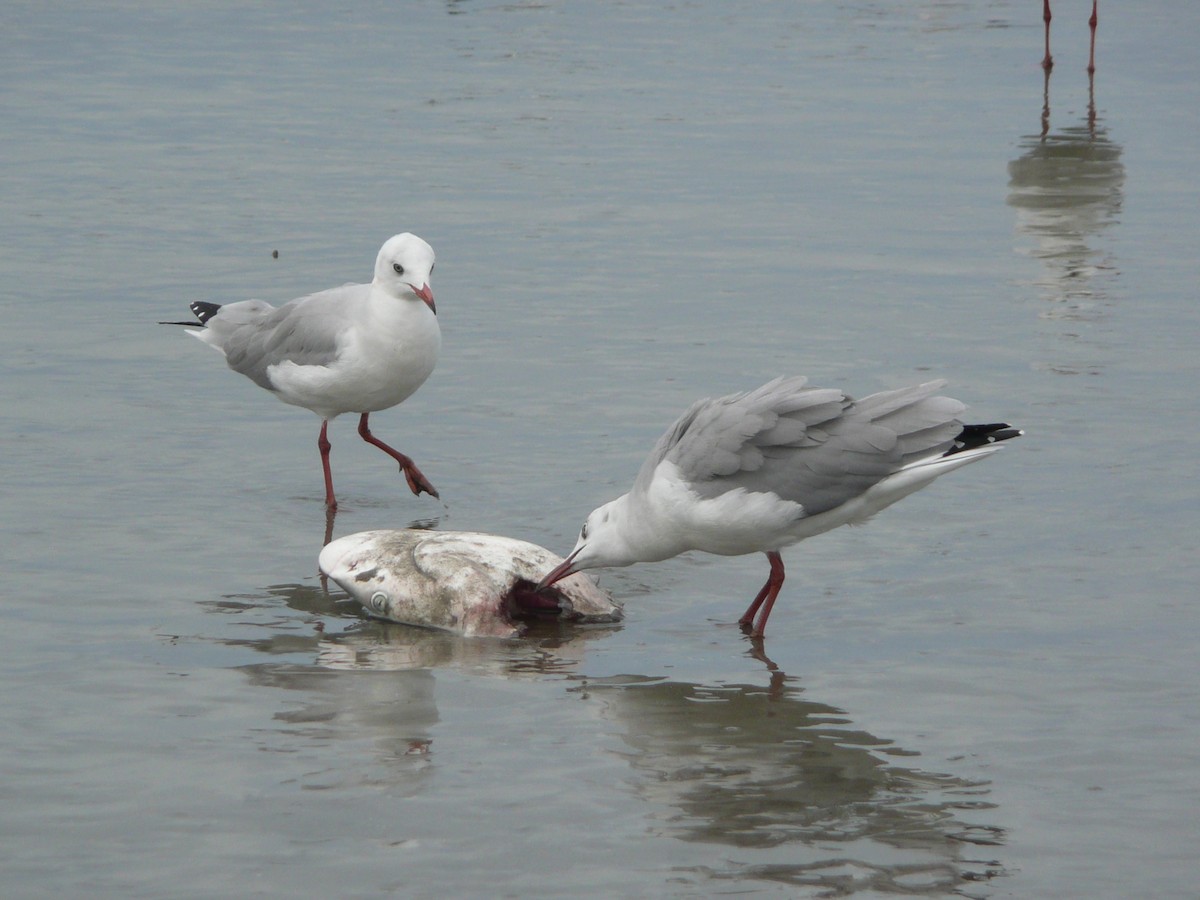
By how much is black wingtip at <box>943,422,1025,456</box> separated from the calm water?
30.8 inches

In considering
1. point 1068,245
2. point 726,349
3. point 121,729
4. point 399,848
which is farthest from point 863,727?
point 1068,245

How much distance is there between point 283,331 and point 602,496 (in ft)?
6.90

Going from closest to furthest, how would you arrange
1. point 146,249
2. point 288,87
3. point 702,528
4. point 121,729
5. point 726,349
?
point 121,729, point 702,528, point 726,349, point 146,249, point 288,87

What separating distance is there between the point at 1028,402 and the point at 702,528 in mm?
3471

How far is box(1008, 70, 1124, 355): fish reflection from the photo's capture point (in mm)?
12531

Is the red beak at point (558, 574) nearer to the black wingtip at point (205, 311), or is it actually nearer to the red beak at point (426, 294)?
the red beak at point (426, 294)

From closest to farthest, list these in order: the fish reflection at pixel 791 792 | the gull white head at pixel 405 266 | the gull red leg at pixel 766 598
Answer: the fish reflection at pixel 791 792 → the gull red leg at pixel 766 598 → the gull white head at pixel 405 266

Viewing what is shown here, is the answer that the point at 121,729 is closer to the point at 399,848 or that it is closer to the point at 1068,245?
the point at 399,848

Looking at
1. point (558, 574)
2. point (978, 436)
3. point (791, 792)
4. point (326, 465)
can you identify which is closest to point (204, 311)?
point (326, 465)

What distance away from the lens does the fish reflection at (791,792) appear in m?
5.37

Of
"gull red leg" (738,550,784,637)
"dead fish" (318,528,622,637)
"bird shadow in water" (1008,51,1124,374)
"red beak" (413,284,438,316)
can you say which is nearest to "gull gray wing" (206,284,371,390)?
"red beak" (413,284,438,316)

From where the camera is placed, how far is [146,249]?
13602 mm

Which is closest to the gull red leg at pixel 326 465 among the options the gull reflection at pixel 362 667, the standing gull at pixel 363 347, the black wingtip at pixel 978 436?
the standing gull at pixel 363 347

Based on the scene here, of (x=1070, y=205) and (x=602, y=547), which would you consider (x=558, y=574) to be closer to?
(x=602, y=547)
